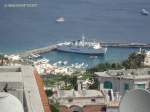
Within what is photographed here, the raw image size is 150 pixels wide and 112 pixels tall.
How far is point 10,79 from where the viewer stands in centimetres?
416

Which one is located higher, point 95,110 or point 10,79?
point 10,79

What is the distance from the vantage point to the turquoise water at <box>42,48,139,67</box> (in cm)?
2529

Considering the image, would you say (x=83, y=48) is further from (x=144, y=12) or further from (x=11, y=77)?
(x=11, y=77)

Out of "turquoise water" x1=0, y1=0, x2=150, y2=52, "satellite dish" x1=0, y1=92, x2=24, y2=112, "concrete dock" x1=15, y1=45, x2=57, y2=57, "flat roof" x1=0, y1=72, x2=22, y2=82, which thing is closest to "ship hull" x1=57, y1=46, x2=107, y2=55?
"concrete dock" x1=15, y1=45, x2=57, y2=57

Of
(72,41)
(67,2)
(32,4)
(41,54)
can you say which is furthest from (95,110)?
(67,2)

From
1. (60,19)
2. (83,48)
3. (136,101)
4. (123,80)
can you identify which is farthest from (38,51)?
(136,101)

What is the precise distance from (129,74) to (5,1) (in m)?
40.0

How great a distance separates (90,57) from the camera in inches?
1041

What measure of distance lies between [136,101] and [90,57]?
879 inches

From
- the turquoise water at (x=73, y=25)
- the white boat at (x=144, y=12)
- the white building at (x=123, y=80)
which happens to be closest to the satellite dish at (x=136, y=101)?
the white building at (x=123, y=80)

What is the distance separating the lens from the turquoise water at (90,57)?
2529 cm

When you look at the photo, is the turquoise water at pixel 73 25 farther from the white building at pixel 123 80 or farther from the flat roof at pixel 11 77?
the flat roof at pixel 11 77

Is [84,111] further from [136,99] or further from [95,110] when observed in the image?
[136,99]

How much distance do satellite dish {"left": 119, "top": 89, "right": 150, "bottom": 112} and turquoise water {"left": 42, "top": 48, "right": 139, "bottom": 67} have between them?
805 inches
